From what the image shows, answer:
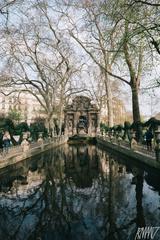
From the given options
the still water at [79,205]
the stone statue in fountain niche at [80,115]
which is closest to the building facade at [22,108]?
the stone statue in fountain niche at [80,115]

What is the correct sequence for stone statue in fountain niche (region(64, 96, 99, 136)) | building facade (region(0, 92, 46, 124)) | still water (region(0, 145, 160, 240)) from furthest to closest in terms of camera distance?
stone statue in fountain niche (region(64, 96, 99, 136)), building facade (region(0, 92, 46, 124)), still water (region(0, 145, 160, 240))

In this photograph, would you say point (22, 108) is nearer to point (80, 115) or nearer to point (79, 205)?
point (80, 115)

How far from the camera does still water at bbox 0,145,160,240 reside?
23.3ft

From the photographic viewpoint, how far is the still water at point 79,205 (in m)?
7.09

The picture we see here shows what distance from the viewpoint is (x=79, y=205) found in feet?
30.9

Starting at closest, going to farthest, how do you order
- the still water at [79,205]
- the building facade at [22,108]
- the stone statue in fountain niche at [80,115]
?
the still water at [79,205] < the building facade at [22,108] < the stone statue in fountain niche at [80,115]

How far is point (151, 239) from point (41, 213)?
3.32 m

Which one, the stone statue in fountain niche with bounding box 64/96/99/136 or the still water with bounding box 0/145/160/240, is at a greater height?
the stone statue in fountain niche with bounding box 64/96/99/136

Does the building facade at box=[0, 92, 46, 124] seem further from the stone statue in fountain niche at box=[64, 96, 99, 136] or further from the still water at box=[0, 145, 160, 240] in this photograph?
the still water at box=[0, 145, 160, 240]

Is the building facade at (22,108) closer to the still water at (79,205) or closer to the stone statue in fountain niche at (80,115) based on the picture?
the stone statue in fountain niche at (80,115)

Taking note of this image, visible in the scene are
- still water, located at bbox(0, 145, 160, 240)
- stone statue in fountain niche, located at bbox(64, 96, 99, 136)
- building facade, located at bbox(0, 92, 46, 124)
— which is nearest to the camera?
still water, located at bbox(0, 145, 160, 240)

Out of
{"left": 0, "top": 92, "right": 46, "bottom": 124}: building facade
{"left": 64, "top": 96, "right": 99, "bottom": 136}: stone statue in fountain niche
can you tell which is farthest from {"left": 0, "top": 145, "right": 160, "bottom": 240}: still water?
{"left": 64, "top": 96, "right": 99, "bottom": 136}: stone statue in fountain niche

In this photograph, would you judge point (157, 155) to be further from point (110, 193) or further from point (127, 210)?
point (127, 210)

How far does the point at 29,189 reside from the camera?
1196 cm
